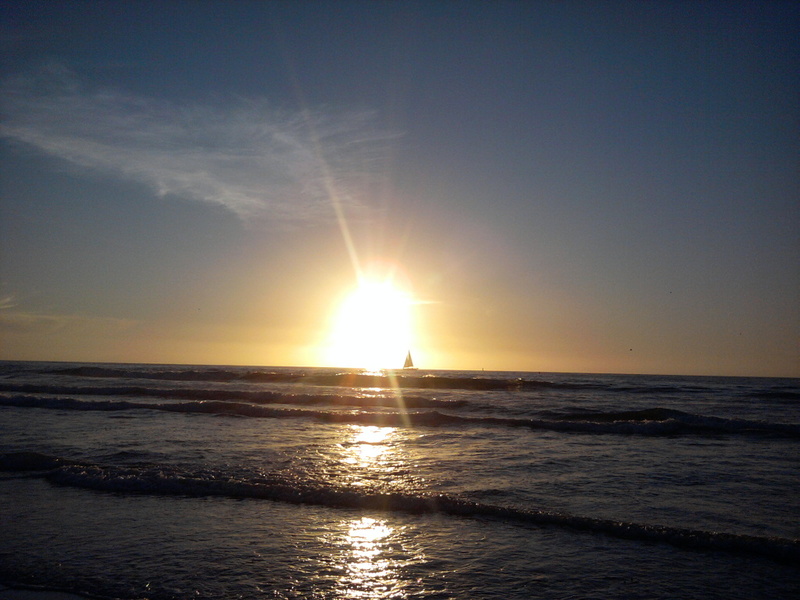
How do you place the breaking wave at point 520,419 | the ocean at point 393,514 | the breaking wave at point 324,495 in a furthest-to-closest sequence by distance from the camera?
the breaking wave at point 520,419
the breaking wave at point 324,495
the ocean at point 393,514

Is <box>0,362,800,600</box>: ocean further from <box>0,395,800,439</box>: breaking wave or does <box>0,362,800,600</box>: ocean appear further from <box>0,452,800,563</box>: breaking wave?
<box>0,395,800,439</box>: breaking wave

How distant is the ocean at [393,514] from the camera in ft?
20.9

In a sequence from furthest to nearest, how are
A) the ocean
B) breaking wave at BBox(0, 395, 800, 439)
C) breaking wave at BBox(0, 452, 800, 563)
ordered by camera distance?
breaking wave at BBox(0, 395, 800, 439), breaking wave at BBox(0, 452, 800, 563), the ocean

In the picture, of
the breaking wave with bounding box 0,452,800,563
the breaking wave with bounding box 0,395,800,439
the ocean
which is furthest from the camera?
the breaking wave with bounding box 0,395,800,439

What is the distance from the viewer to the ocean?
20.9 feet

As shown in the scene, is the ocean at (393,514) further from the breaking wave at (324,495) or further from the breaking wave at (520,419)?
the breaking wave at (520,419)

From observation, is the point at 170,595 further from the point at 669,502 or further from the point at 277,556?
the point at 669,502

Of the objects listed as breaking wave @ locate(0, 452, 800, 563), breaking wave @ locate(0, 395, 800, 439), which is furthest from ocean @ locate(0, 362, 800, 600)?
breaking wave @ locate(0, 395, 800, 439)

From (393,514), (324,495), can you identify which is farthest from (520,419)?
(393,514)

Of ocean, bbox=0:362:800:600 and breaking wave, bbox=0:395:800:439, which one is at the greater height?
ocean, bbox=0:362:800:600

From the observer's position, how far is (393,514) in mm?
9133

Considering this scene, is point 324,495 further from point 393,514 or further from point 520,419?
point 520,419

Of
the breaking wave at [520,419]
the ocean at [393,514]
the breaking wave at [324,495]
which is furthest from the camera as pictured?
the breaking wave at [520,419]

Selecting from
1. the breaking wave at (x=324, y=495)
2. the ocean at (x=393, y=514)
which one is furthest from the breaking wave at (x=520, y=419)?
Result: the breaking wave at (x=324, y=495)
